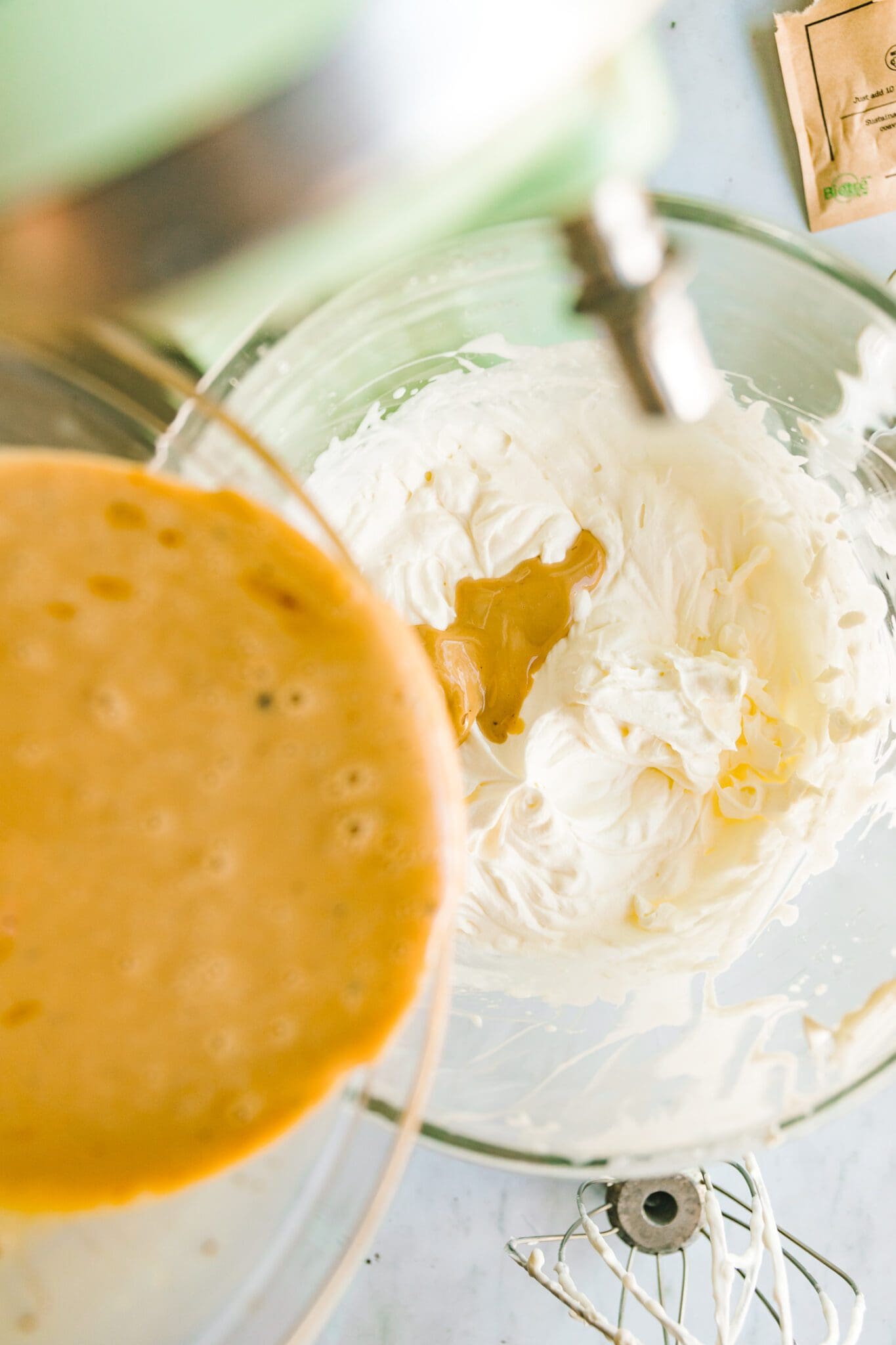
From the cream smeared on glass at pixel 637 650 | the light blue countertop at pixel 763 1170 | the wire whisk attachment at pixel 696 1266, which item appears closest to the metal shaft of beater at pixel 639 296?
the cream smeared on glass at pixel 637 650

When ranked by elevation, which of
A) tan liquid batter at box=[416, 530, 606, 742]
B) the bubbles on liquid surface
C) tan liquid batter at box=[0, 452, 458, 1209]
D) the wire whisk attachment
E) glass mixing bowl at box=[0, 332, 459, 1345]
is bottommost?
the wire whisk attachment

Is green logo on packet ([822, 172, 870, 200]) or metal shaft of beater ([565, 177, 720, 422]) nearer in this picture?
metal shaft of beater ([565, 177, 720, 422])

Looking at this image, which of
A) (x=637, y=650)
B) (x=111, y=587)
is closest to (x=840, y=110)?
(x=637, y=650)

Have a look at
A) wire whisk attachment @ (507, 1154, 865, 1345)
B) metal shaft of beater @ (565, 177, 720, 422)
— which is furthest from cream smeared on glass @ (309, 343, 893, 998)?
metal shaft of beater @ (565, 177, 720, 422)

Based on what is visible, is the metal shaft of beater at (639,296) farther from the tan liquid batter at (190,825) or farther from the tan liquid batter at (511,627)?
the tan liquid batter at (511,627)

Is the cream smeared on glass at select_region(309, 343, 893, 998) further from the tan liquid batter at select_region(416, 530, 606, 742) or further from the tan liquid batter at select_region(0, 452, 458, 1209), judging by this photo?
the tan liquid batter at select_region(0, 452, 458, 1209)

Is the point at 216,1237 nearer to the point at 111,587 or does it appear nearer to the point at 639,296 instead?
the point at 111,587

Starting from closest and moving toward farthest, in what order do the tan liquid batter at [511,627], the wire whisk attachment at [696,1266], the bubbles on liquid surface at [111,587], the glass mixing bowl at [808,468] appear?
the bubbles on liquid surface at [111,587] < the glass mixing bowl at [808,468] < the wire whisk attachment at [696,1266] < the tan liquid batter at [511,627]

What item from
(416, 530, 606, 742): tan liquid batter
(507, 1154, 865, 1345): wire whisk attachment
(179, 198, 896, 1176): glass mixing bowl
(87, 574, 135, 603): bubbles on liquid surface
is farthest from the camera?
(416, 530, 606, 742): tan liquid batter
